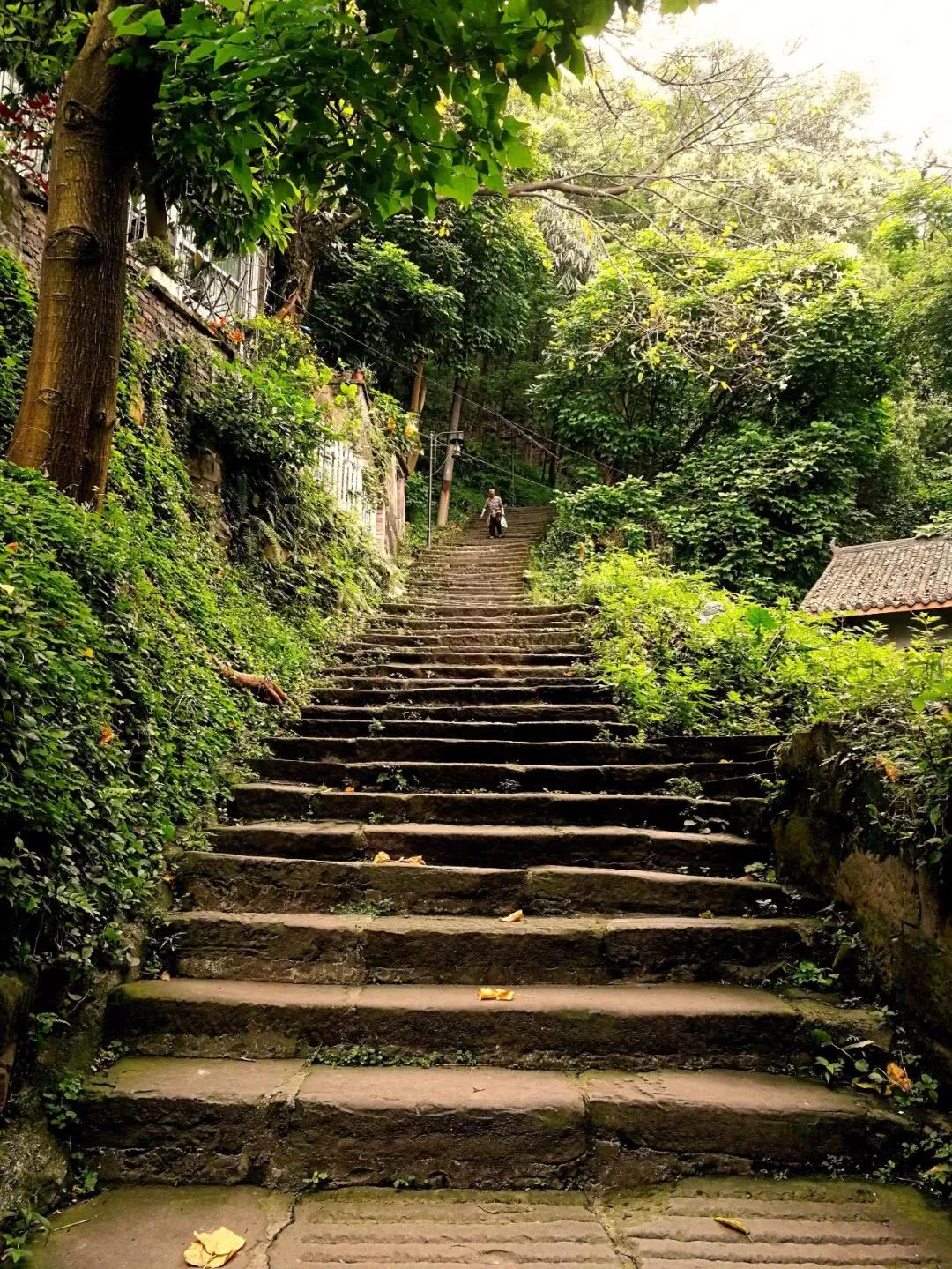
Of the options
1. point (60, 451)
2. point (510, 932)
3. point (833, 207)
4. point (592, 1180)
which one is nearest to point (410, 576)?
point (60, 451)

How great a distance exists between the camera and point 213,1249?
1.82m

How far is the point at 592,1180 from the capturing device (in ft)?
7.11

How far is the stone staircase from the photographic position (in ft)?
7.09

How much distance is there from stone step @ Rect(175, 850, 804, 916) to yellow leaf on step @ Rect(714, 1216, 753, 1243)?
1.24 meters

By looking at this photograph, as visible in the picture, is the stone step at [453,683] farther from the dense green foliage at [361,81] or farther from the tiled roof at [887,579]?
the tiled roof at [887,579]

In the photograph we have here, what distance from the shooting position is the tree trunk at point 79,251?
3.44 meters

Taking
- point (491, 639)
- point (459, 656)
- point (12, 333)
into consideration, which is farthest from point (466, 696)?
point (12, 333)

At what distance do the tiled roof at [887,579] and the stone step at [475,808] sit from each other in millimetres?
8775

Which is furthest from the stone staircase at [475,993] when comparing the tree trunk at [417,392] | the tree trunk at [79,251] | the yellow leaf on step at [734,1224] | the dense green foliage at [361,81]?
the tree trunk at [417,392]

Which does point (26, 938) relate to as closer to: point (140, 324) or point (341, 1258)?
point (341, 1258)

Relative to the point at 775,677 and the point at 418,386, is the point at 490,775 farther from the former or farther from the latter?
the point at 418,386

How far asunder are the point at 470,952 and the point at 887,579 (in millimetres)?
12092

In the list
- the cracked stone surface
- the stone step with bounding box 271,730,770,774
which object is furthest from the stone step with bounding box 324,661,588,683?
the cracked stone surface

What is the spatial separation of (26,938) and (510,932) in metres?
1.66
